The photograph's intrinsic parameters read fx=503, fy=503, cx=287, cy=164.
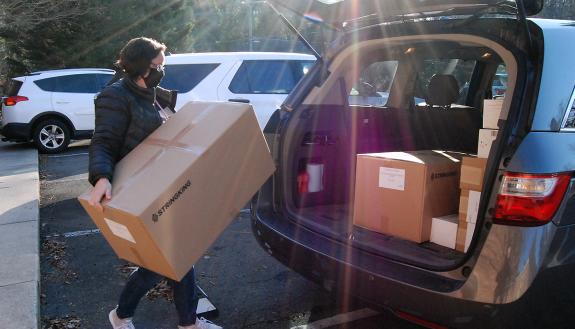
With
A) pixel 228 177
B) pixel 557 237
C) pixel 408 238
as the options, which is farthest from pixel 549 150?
pixel 228 177

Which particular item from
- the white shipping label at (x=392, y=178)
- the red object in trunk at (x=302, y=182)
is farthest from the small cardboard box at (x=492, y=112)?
the red object in trunk at (x=302, y=182)

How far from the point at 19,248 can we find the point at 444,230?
11.6 ft

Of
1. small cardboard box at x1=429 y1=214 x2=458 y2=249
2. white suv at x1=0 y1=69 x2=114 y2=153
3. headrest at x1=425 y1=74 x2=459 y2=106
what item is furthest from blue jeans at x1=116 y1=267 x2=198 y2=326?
white suv at x1=0 y1=69 x2=114 y2=153

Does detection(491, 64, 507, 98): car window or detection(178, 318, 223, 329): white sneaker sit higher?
detection(491, 64, 507, 98): car window

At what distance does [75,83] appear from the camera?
10.4m

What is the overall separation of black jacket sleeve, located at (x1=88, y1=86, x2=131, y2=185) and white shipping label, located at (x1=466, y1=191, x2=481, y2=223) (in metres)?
1.85

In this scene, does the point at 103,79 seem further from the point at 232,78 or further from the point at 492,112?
the point at 492,112

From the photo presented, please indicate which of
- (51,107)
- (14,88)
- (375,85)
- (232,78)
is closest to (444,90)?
(375,85)

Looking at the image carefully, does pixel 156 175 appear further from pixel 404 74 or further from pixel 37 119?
pixel 37 119

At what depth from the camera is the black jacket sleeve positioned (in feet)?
8.19

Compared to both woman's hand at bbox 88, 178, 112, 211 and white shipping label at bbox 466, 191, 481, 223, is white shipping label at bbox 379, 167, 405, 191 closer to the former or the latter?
white shipping label at bbox 466, 191, 481, 223

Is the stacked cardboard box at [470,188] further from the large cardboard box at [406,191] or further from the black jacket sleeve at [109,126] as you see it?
the black jacket sleeve at [109,126]

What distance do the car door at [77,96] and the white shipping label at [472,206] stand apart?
9.07 m

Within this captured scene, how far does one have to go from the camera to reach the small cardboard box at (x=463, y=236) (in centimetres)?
268
